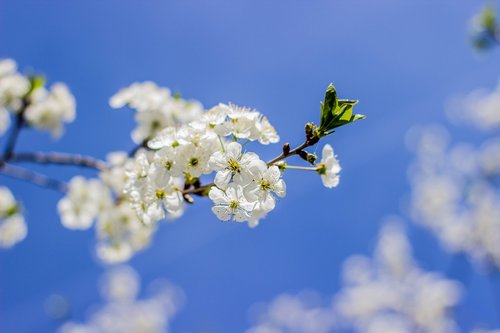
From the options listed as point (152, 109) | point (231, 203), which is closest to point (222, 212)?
point (231, 203)

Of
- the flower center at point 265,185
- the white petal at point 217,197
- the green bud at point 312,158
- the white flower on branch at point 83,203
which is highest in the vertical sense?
the white flower on branch at point 83,203

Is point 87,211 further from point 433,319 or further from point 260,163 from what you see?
point 433,319

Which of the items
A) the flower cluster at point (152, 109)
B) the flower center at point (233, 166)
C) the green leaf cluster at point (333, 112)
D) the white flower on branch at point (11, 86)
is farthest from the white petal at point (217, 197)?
the white flower on branch at point (11, 86)

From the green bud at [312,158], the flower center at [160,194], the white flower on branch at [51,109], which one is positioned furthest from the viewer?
the white flower on branch at [51,109]

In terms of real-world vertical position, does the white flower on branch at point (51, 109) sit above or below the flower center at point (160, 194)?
above

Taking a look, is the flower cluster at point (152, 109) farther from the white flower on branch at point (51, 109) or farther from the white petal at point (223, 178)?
the white petal at point (223, 178)

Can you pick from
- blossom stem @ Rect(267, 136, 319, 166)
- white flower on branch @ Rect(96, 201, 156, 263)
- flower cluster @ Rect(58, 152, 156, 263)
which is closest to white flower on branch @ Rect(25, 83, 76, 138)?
flower cluster @ Rect(58, 152, 156, 263)

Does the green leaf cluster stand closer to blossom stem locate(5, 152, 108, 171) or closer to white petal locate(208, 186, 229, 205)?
white petal locate(208, 186, 229, 205)
